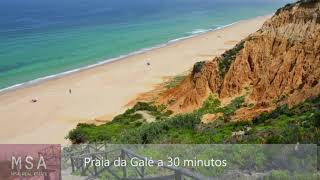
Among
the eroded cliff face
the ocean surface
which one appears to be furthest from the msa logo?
the ocean surface

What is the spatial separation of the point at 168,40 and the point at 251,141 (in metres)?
71.0

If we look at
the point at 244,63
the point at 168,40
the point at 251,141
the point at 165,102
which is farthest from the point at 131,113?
the point at 168,40

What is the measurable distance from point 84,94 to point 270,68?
71.1 ft

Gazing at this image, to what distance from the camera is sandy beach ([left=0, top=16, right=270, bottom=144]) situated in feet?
124

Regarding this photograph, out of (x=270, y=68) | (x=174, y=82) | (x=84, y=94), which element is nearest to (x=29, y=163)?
(x=270, y=68)

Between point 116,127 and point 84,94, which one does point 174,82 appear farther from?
point 116,127

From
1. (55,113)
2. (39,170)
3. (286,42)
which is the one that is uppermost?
(286,42)

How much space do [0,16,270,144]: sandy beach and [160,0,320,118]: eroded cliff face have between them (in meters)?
7.99

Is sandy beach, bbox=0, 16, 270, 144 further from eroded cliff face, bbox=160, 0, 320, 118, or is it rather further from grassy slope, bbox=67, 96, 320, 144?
eroded cliff face, bbox=160, 0, 320, 118

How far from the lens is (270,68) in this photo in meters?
32.9

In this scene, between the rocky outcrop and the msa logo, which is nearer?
the msa logo

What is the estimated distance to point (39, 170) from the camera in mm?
12414

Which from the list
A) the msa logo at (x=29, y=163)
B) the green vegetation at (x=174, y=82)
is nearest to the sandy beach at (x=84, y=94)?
the green vegetation at (x=174, y=82)

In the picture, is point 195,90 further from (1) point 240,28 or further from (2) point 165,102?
(1) point 240,28
